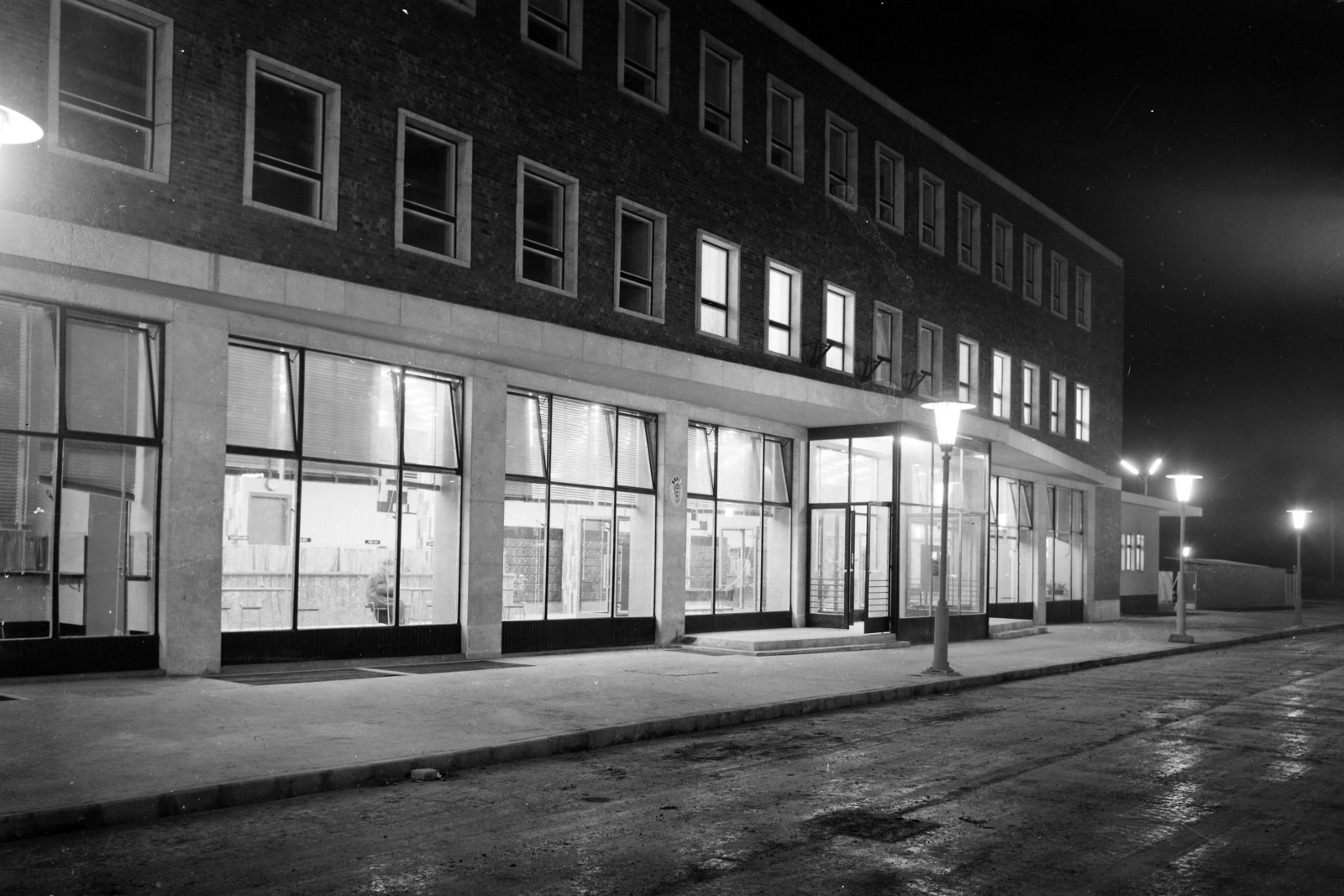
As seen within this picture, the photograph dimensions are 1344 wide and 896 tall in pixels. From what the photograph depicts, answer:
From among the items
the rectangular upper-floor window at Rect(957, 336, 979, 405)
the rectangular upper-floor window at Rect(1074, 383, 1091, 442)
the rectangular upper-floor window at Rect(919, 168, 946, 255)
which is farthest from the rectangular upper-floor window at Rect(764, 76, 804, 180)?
the rectangular upper-floor window at Rect(1074, 383, 1091, 442)

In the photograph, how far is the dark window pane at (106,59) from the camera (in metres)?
13.6

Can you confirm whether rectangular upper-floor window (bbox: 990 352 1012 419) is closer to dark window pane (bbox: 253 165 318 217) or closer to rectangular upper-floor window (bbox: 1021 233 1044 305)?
rectangular upper-floor window (bbox: 1021 233 1044 305)

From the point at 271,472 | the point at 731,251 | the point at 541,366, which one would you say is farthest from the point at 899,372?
the point at 271,472

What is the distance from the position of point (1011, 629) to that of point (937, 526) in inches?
196

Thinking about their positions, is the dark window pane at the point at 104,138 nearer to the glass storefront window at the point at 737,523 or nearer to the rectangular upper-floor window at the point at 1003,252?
the glass storefront window at the point at 737,523

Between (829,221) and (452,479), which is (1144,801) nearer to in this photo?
(452,479)

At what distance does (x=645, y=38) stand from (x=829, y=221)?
646cm

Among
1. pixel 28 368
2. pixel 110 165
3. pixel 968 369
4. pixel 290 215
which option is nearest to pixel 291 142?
pixel 290 215

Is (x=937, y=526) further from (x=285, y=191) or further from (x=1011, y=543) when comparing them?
(x=285, y=191)

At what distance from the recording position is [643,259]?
21453mm

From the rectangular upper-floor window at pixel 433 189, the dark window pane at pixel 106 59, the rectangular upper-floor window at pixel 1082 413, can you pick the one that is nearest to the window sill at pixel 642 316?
the rectangular upper-floor window at pixel 433 189

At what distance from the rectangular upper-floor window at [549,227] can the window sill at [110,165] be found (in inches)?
234

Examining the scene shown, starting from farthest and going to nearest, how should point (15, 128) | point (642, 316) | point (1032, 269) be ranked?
point (1032, 269) < point (642, 316) < point (15, 128)

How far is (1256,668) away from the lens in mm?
21953
